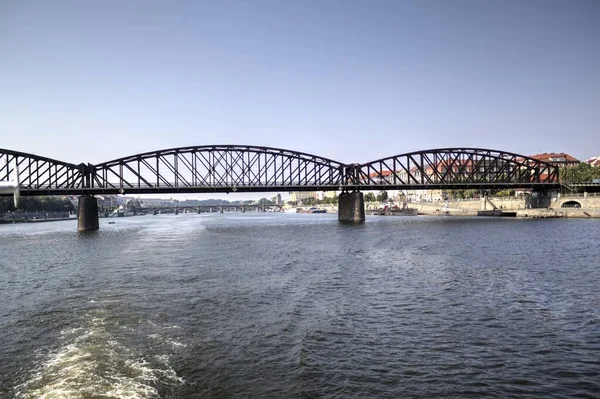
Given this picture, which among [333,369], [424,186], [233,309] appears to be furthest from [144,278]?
[424,186]

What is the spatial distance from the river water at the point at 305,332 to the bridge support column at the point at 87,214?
7553 centimetres

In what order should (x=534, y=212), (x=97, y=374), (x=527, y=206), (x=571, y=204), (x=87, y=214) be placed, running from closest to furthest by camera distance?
1. (x=97, y=374)
2. (x=87, y=214)
3. (x=571, y=204)
4. (x=534, y=212)
5. (x=527, y=206)

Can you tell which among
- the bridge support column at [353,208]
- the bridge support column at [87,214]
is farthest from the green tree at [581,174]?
the bridge support column at [87,214]

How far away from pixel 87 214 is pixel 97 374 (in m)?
103

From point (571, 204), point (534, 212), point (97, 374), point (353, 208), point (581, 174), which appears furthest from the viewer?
point (581, 174)

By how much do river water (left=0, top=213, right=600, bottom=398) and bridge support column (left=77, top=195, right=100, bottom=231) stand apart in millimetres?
75528

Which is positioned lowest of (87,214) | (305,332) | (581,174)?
(305,332)

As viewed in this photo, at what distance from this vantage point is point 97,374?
13547mm

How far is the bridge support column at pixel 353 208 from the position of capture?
12875cm

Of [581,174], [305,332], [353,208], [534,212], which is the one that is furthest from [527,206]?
[305,332]

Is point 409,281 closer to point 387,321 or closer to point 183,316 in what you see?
point 387,321

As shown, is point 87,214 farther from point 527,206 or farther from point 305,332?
point 527,206

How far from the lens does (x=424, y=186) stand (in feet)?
423

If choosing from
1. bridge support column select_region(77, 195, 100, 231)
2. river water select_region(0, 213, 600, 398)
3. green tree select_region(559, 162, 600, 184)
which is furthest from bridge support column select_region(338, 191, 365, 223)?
river water select_region(0, 213, 600, 398)
